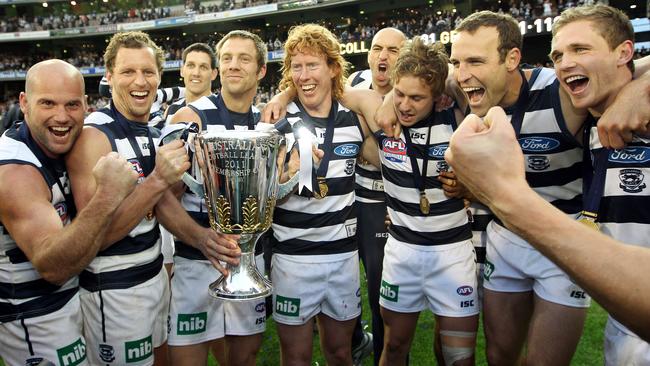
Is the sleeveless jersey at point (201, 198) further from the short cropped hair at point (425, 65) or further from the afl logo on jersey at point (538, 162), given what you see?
the afl logo on jersey at point (538, 162)

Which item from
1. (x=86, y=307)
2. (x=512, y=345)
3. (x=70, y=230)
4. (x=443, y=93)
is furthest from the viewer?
(x=443, y=93)

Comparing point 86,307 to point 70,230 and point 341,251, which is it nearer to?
point 70,230

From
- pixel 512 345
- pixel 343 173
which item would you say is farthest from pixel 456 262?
pixel 343 173

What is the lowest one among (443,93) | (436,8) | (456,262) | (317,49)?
(456,262)

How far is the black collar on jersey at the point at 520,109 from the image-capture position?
2.50 m

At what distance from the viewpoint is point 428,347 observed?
13.0ft

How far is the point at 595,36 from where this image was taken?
2.06m

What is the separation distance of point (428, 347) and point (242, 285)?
253 cm

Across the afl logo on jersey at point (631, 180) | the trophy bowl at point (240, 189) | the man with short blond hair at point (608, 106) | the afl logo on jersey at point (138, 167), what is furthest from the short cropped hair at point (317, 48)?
the afl logo on jersey at point (631, 180)

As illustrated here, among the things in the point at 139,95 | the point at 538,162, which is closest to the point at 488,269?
the point at 538,162

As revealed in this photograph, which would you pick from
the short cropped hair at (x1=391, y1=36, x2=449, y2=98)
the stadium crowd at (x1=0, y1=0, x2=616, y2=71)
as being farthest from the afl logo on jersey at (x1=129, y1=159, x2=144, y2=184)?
the stadium crowd at (x1=0, y1=0, x2=616, y2=71)

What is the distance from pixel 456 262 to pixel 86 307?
1.96m

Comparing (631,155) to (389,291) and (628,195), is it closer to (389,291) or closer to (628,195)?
(628,195)

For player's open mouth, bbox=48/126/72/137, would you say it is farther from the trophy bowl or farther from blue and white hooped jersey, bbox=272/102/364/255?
blue and white hooped jersey, bbox=272/102/364/255
